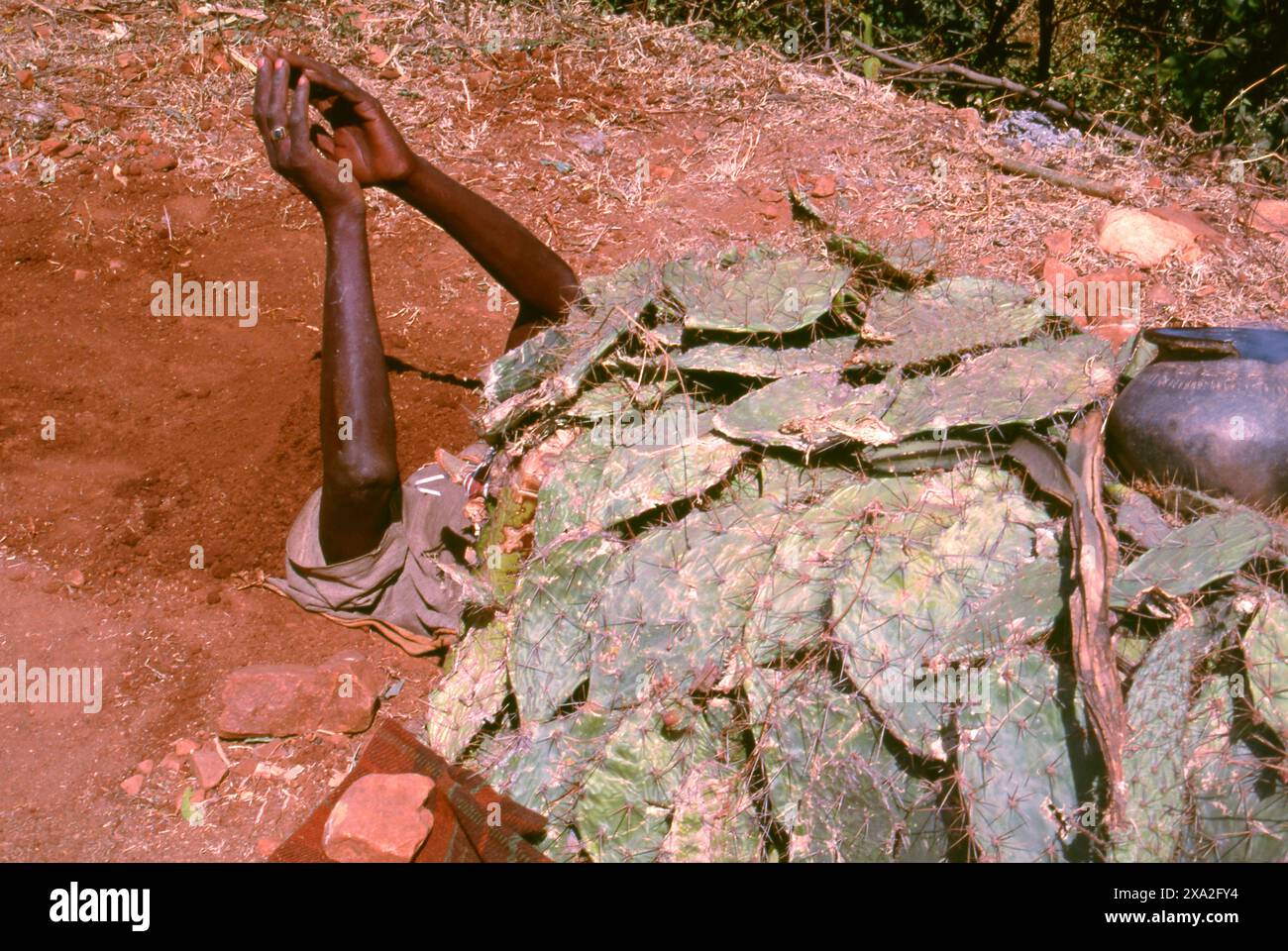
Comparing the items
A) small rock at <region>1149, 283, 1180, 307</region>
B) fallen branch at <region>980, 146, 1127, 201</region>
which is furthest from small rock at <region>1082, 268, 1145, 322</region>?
fallen branch at <region>980, 146, 1127, 201</region>

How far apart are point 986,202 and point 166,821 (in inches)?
142

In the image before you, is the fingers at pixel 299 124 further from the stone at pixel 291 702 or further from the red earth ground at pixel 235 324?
the stone at pixel 291 702

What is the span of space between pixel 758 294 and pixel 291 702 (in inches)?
60.9

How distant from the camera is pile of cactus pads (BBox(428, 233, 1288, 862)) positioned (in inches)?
72.6

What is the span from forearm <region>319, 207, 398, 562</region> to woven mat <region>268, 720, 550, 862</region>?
771 mm

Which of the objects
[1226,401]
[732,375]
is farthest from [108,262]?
[1226,401]

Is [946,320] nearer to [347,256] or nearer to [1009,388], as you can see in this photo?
[1009,388]

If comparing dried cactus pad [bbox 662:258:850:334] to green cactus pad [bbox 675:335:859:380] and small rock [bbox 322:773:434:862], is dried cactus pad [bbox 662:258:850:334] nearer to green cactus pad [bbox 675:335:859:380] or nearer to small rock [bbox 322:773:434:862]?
green cactus pad [bbox 675:335:859:380]

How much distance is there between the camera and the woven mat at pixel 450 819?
6.97 feet

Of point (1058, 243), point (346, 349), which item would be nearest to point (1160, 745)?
point (346, 349)

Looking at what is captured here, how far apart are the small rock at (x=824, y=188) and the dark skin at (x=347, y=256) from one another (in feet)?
6.14

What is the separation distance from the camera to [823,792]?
198cm
